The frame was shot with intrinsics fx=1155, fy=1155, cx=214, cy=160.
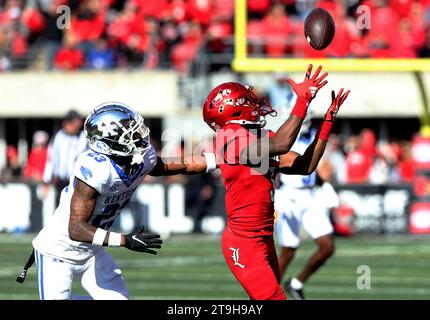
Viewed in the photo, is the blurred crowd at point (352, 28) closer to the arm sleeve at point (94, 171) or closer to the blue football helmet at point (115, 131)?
the blue football helmet at point (115, 131)

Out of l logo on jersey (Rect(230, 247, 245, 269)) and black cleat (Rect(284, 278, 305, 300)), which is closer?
l logo on jersey (Rect(230, 247, 245, 269))

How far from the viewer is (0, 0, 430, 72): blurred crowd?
15.8 meters

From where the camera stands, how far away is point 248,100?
6.13 m

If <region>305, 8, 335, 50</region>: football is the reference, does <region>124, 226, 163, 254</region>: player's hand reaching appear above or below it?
below

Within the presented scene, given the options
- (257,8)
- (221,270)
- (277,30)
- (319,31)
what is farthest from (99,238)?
(277,30)

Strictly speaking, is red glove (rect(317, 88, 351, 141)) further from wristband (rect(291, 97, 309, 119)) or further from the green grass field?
the green grass field

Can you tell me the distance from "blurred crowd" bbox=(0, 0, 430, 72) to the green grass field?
3136 mm

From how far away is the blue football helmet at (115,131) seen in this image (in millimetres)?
5793

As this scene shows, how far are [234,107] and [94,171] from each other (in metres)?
0.87

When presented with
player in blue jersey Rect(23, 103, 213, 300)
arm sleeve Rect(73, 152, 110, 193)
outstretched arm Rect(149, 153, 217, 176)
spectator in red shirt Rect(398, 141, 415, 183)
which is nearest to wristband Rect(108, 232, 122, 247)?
player in blue jersey Rect(23, 103, 213, 300)

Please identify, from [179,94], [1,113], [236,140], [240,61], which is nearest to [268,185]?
[236,140]

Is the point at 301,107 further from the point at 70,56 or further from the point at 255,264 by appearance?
the point at 70,56

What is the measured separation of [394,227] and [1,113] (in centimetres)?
736

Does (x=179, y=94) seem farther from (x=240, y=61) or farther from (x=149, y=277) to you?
(x=149, y=277)
